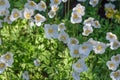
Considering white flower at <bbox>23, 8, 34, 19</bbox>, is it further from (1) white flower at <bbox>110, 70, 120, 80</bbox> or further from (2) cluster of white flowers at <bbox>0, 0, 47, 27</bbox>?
(1) white flower at <bbox>110, 70, 120, 80</bbox>

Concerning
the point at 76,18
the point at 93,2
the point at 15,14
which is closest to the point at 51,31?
the point at 76,18

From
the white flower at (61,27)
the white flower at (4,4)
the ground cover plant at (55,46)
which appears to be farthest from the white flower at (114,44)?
the white flower at (4,4)

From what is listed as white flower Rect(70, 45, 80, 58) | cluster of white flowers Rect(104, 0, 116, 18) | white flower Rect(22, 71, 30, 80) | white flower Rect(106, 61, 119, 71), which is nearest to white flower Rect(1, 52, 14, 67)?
white flower Rect(22, 71, 30, 80)

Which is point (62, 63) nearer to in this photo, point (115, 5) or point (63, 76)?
point (63, 76)

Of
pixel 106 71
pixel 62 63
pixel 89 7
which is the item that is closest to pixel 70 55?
pixel 62 63

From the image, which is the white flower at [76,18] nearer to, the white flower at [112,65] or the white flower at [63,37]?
the white flower at [63,37]
